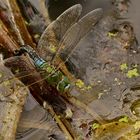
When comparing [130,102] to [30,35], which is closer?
[130,102]

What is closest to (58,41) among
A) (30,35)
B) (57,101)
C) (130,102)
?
(30,35)

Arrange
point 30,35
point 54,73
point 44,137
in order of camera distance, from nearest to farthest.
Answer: point 44,137 < point 54,73 < point 30,35

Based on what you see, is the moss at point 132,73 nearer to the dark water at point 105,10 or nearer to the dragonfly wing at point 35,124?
the dark water at point 105,10

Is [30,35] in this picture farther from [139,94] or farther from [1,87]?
[139,94]

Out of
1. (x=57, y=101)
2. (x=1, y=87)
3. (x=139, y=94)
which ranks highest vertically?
(x=1, y=87)

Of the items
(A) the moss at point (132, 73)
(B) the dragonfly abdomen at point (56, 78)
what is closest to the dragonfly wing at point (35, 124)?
(B) the dragonfly abdomen at point (56, 78)

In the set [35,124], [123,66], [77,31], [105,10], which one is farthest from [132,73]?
[35,124]
